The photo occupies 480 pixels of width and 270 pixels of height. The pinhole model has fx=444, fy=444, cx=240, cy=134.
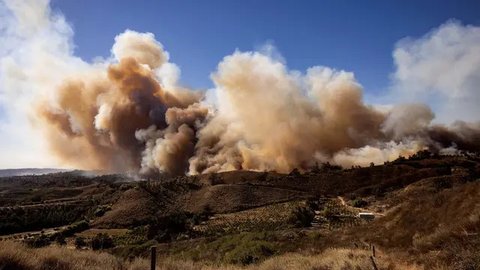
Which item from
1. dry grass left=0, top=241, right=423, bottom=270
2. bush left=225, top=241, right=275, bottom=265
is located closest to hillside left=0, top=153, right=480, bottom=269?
bush left=225, top=241, right=275, bottom=265

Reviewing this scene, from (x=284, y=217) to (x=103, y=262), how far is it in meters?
53.0

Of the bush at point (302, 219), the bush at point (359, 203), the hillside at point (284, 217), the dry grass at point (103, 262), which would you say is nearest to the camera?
the dry grass at point (103, 262)

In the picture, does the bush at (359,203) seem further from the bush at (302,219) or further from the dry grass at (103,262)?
the dry grass at (103,262)

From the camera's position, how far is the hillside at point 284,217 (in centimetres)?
2156

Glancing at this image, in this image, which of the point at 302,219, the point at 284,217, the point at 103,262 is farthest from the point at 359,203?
the point at 103,262

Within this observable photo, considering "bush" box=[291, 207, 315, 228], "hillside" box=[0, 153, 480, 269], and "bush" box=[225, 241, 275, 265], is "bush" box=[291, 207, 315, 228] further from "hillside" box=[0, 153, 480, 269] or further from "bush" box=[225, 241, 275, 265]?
"bush" box=[225, 241, 275, 265]

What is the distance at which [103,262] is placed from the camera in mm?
14898

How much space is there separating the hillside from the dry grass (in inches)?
9.8

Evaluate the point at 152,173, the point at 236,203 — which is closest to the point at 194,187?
the point at 236,203

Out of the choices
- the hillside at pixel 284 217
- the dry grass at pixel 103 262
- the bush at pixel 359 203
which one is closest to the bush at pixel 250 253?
the hillside at pixel 284 217

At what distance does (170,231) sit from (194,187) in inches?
1602

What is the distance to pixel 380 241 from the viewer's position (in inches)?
1101

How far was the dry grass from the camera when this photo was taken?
12.4 meters

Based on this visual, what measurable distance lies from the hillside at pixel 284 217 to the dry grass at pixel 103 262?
25 centimetres
